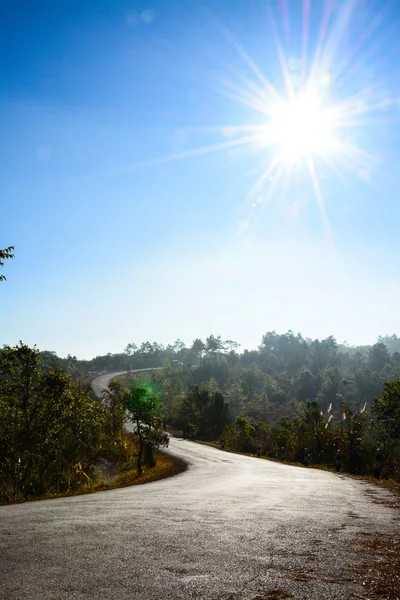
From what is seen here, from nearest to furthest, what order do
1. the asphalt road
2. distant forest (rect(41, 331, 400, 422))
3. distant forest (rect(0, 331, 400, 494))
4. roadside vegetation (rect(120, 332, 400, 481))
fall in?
the asphalt road
distant forest (rect(0, 331, 400, 494))
roadside vegetation (rect(120, 332, 400, 481))
distant forest (rect(41, 331, 400, 422))

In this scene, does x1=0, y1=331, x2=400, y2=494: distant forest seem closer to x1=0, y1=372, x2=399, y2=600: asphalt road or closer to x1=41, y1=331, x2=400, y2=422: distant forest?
x1=0, y1=372, x2=399, y2=600: asphalt road

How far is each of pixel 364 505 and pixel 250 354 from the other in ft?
581

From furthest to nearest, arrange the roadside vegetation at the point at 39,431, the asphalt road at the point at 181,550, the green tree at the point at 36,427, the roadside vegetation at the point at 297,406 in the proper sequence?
the roadside vegetation at the point at 297,406 → the green tree at the point at 36,427 → the roadside vegetation at the point at 39,431 → the asphalt road at the point at 181,550

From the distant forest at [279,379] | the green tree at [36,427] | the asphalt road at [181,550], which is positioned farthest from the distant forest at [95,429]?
the distant forest at [279,379]

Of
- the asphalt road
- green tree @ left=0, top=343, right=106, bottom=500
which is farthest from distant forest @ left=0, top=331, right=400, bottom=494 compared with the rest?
the asphalt road

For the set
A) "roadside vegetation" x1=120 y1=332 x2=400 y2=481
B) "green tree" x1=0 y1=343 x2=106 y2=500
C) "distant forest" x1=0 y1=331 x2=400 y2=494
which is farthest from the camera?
"roadside vegetation" x1=120 y1=332 x2=400 y2=481

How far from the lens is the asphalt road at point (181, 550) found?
2838mm

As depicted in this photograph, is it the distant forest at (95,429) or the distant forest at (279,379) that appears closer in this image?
the distant forest at (95,429)

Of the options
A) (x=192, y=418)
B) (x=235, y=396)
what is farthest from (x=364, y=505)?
(x=235, y=396)

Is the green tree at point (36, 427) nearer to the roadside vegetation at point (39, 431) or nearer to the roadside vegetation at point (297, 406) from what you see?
the roadside vegetation at point (39, 431)

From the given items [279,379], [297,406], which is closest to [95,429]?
[297,406]

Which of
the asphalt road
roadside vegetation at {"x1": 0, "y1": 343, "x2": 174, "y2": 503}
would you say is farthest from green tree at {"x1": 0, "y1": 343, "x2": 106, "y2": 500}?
the asphalt road

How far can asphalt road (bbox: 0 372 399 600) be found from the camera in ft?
9.31

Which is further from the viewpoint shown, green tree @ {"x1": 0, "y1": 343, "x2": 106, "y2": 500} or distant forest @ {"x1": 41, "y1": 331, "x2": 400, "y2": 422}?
distant forest @ {"x1": 41, "y1": 331, "x2": 400, "y2": 422}
